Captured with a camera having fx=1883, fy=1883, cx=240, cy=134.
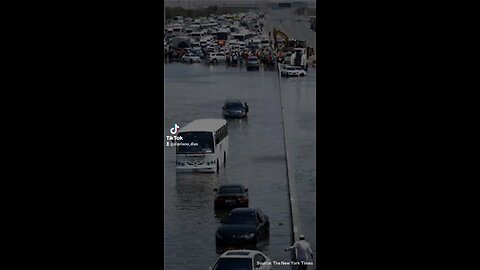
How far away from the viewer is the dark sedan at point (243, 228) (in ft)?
34.1

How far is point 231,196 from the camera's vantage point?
411 inches

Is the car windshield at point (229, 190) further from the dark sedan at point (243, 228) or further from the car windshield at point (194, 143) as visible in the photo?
the car windshield at point (194, 143)

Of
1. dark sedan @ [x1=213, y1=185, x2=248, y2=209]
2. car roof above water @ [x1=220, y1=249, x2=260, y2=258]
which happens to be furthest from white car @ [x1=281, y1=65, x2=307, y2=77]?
car roof above water @ [x1=220, y1=249, x2=260, y2=258]

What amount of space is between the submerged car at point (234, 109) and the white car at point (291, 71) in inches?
13.3

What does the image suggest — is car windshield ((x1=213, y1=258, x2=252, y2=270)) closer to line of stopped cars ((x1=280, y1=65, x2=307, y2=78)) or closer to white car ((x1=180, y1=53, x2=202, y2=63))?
line of stopped cars ((x1=280, y1=65, x2=307, y2=78))

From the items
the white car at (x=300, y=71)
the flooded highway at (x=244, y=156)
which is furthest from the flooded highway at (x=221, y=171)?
the white car at (x=300, y=71)

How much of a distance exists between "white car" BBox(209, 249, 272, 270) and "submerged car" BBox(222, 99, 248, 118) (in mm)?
862

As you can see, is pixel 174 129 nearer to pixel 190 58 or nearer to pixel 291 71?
pixel 190 58

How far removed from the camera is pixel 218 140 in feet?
34.8

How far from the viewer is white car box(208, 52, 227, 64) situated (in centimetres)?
1112

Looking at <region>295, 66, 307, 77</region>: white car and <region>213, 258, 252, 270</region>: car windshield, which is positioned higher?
<region>295, 66, 307, 77</region>: white car
